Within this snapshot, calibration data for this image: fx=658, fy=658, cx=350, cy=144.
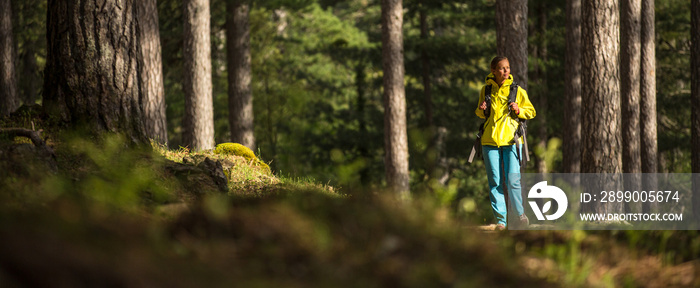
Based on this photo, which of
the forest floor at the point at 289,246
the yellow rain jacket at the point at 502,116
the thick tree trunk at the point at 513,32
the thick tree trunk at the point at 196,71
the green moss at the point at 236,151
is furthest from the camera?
the thick tree trunk at the point at 196,71

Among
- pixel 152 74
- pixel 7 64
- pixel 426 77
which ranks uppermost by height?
pixel 7 64

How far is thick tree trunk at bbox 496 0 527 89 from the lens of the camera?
39.6 ft

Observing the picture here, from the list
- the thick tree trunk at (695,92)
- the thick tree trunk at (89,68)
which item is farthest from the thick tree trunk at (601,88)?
the thick tree trunk at (89,68)

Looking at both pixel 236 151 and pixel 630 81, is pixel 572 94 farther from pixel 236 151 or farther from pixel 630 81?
pixel 236 151

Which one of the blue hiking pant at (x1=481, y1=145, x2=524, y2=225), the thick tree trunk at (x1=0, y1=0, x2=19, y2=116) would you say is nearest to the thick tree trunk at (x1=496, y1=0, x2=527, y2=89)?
the blue hiking pant at (x1=481, y1=145, x2=524, y2=225)

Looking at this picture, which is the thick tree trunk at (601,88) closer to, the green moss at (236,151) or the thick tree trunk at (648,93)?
the green moss at (236,151)

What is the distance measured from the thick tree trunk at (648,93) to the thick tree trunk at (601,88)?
6416 mm

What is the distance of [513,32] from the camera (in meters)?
12.1

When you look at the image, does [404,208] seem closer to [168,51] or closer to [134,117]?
[134,117]

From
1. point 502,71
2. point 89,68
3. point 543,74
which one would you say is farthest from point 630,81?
point 89,68

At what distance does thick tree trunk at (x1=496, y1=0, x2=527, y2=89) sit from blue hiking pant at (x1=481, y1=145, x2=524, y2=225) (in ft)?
16.8

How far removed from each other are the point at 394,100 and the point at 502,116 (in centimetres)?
965

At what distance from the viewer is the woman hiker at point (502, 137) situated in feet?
23.5

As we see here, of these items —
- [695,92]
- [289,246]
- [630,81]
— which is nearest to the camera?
[289,246]
